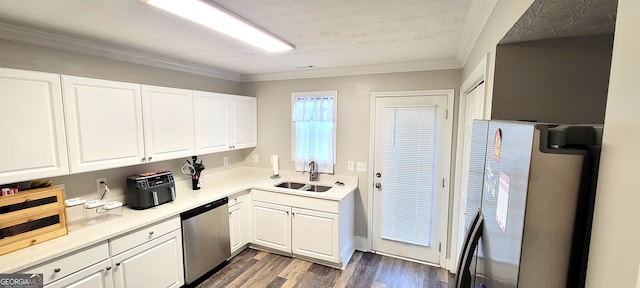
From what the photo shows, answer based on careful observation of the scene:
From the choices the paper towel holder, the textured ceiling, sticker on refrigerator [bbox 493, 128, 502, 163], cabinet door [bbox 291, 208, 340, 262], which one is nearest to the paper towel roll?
the paper towel holder

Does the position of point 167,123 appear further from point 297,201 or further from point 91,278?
point 297,201

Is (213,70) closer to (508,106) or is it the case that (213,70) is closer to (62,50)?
(62,50)

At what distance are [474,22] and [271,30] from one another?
1.33 m

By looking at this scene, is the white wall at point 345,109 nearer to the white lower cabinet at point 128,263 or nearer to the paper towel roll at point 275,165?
the paper towel roll at point 275,165

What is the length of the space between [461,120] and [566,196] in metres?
2.46

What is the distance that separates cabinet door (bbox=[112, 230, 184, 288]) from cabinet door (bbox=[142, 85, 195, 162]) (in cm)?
79

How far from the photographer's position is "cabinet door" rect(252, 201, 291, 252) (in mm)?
3102

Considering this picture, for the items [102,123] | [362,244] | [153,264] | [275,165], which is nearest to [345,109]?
[275,165]

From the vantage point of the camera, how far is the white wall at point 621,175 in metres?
0.41

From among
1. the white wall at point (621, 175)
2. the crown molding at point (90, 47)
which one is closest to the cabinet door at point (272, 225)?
the crown molding at point (90, 47)

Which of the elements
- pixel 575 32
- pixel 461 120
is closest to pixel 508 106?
pixel 575 32

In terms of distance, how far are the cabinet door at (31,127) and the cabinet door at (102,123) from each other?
0.07m

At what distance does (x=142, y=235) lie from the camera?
2.13 metres

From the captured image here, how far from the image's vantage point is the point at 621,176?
43 cm
